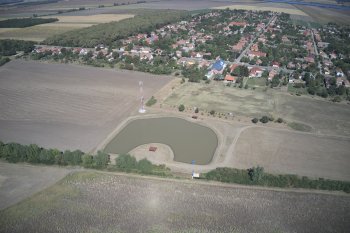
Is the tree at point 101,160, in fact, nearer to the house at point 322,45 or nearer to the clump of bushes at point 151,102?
the clump of bushes at point 151,102

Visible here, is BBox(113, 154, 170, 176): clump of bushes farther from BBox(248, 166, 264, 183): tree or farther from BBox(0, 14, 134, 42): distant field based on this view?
BBox(0, 14, 134, 42): distant field

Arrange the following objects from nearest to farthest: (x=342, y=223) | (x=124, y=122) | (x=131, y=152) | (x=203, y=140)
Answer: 1. (x=342, y=223)
2. (x=131, y=152)
3. (x=203, y=140)
4. (x=124, y=122)

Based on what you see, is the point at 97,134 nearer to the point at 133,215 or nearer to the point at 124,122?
the point at 124,122

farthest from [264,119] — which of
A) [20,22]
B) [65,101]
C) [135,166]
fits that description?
[20,22]

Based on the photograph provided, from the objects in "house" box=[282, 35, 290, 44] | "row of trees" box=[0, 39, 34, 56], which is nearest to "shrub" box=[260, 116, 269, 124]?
"house" box=[282, 35, 290, 44]

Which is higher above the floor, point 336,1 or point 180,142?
point 336,1

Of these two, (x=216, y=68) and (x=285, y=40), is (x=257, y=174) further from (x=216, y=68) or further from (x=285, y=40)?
(x=285, y=40)

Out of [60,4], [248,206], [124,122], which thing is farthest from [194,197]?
[60,4]
